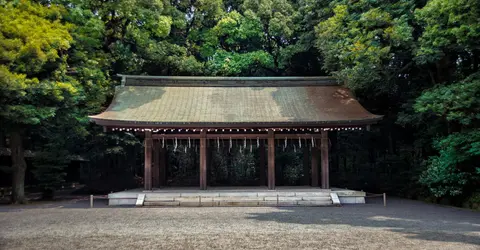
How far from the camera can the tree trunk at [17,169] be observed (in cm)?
1798

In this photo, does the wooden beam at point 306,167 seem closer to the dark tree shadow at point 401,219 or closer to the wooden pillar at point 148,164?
the dark tree shadow at point 401,219

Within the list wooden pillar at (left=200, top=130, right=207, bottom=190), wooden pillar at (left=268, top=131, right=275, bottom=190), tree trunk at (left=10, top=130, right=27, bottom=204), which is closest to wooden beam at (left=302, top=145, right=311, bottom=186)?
wooden pillar at (left=268, top=131, right=275, bottom=190)

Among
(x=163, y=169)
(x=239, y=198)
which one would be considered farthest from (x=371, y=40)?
(x=163, y=169)

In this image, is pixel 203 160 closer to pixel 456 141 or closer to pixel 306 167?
pixel 306 167

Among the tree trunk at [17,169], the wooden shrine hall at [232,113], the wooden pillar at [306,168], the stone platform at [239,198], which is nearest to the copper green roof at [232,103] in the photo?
the wooden shrine hall at [232,113]

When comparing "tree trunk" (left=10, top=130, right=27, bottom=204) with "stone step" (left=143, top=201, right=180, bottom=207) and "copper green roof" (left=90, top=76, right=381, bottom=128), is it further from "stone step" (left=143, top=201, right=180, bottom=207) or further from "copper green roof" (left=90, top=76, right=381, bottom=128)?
"stone step" (left=143, top=201, right=180, bottom=207)

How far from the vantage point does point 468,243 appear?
8.20 m

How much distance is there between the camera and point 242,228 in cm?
1024

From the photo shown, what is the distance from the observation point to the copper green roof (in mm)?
16797

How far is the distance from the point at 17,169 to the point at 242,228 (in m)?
12.8

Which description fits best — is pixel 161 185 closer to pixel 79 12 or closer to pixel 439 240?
Answer: pixel 79 12

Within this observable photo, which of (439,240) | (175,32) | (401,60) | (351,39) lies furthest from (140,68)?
(439,240)

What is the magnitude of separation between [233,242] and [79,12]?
16782 millimetres

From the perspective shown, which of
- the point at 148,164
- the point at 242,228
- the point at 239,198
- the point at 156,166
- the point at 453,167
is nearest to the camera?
the point at 242,228
